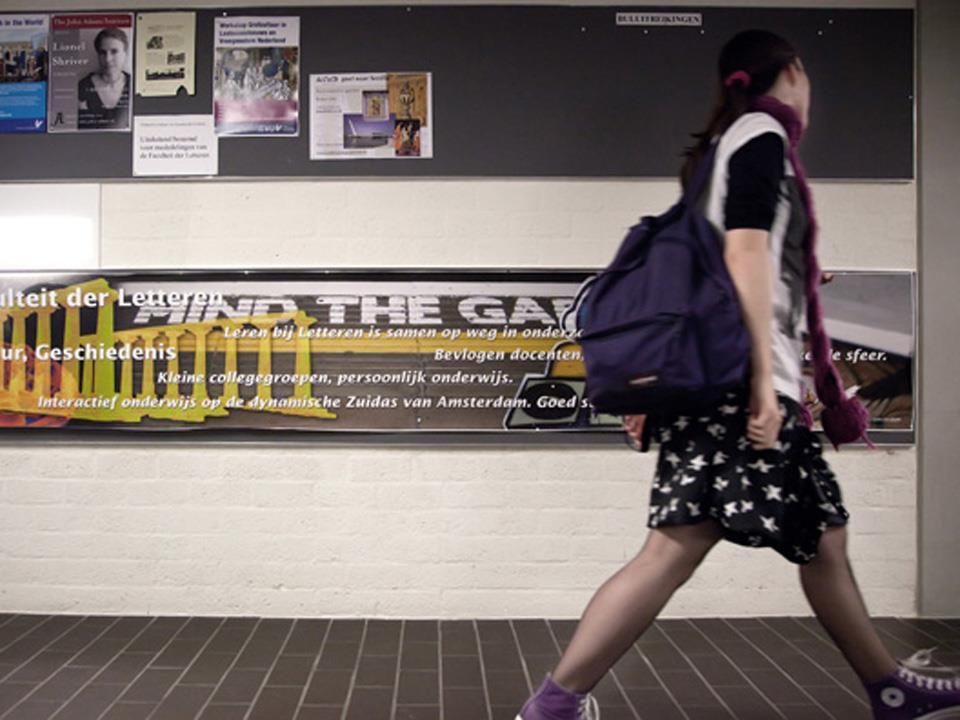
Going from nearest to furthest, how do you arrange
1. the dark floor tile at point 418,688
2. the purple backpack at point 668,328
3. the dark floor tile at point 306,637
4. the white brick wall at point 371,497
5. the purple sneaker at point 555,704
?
the purple backpack at point 668,328 < the purple sneaker at point 555,704 < the dark floor tile at point 418,688 < the dark floor tile at point 306,637 < the white brick wall at point 371,497

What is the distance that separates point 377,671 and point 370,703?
0.27 m

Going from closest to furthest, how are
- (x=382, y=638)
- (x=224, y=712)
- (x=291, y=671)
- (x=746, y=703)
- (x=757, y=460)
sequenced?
(x=757, y=460) < (x=224, y=712) < (x=746, y=703) < (x=291, y=671) < (x=382, y=638)

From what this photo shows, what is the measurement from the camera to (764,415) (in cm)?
188

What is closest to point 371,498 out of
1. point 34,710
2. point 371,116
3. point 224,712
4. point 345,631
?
point 345,631

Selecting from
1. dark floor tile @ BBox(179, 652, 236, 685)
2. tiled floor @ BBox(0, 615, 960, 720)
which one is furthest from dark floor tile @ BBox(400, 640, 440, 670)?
dark floor tile @ BBox(179, 652, 236, 685)

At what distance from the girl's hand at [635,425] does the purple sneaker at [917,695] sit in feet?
2.57

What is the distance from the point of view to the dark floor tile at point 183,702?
2521mm

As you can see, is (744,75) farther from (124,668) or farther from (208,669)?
(124,668)

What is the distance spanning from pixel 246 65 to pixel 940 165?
2.80 metres

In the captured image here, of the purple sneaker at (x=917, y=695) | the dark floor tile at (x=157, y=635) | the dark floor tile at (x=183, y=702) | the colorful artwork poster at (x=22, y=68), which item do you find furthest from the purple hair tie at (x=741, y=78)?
the colorful artwork poster at (x=22, y=68)

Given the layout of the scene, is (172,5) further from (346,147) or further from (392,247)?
(392,247)

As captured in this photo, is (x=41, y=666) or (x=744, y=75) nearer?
(x=744, y=75)

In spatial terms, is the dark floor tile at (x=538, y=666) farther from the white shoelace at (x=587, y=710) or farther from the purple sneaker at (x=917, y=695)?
the purple sneaker at (x=917, y=695)

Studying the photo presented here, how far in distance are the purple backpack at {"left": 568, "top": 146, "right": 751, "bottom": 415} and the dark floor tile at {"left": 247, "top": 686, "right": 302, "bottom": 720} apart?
4.48 ft
